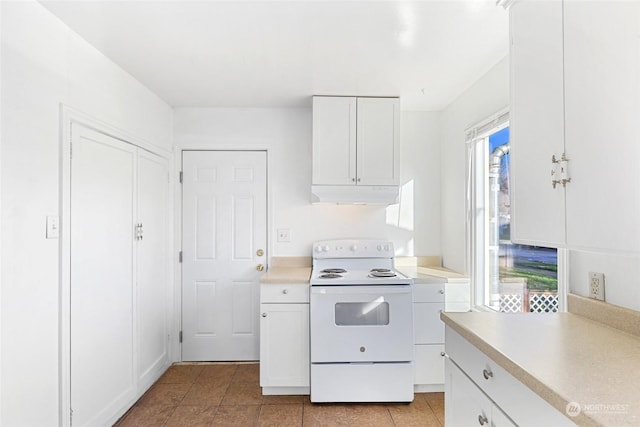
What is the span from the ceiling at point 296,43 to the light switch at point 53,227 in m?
0.99

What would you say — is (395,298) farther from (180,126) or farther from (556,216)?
(180,126)

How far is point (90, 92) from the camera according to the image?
6.48 ft

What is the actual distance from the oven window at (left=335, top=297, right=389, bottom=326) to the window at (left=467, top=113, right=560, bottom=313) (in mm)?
767

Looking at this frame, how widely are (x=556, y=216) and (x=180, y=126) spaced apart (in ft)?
9.70

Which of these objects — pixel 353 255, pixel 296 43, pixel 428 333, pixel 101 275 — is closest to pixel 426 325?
pixel 428 333

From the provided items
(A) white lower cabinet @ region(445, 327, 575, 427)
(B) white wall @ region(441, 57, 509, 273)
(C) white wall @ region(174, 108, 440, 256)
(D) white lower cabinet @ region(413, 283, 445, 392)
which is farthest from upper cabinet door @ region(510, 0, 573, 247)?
(C) white wall @ region(174, 108, 440, 256)

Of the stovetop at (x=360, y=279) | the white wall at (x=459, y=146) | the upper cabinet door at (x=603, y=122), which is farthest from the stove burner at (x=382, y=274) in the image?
the upper cabinet door at (x=603, y=122)

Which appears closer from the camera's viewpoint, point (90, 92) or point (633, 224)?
point (633, 224)

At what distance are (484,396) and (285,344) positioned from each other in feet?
5.18

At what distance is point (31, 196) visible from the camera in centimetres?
155

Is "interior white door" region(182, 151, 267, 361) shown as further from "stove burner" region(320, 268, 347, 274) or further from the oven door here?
the oven door

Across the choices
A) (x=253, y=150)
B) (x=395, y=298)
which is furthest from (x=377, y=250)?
(x=253, y=150)

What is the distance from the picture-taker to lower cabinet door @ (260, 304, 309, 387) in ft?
8.22

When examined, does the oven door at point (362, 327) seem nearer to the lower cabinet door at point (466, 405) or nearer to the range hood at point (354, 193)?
the range hood at point (354, 193)
